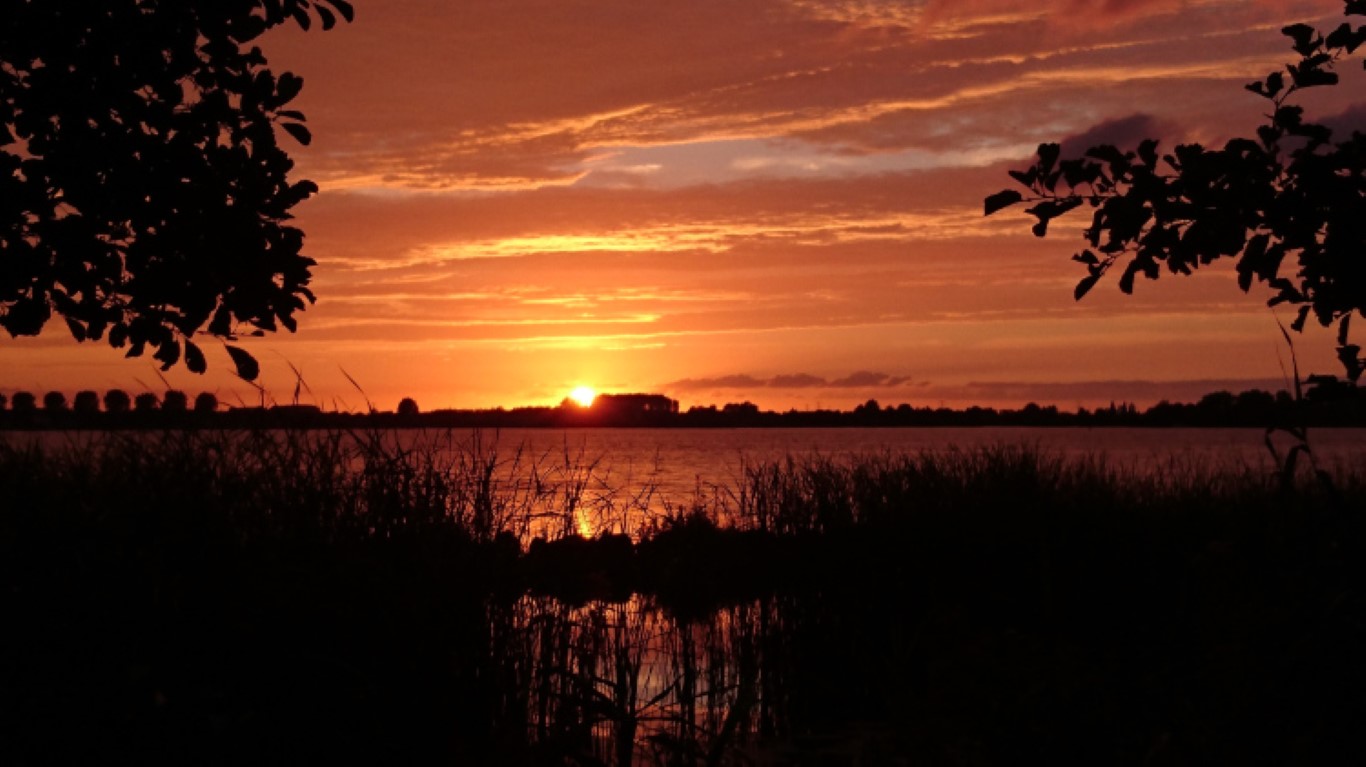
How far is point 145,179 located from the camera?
6.22 metres

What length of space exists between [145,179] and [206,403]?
12.1 feet

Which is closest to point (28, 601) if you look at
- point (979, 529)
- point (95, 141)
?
point (95, 141)

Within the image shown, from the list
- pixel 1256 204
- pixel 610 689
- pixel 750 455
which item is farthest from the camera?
pixel 750 455

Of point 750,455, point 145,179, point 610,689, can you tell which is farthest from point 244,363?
point 750,455

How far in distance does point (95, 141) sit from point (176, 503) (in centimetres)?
217

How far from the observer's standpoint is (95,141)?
6.13 meters

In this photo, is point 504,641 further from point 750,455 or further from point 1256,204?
point 750,455

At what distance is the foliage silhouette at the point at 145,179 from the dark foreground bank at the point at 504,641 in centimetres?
118

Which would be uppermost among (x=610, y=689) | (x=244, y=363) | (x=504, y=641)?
(x=244, y=363)

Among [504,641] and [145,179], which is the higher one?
[145,179]

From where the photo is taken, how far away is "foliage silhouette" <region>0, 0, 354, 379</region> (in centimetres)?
612

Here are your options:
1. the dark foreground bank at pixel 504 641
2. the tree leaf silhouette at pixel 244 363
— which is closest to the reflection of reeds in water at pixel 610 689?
the dark foreground bank at pixel 504 641

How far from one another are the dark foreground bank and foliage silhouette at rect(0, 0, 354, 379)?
118cm

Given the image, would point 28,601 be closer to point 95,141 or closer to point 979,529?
point 95,141
